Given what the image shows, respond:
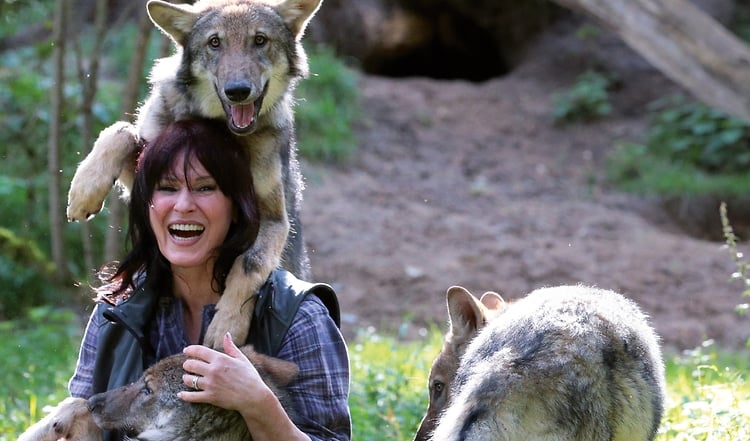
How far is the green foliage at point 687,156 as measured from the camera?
45.6 feet

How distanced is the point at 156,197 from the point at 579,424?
1.93 m

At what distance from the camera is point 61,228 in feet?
31.4

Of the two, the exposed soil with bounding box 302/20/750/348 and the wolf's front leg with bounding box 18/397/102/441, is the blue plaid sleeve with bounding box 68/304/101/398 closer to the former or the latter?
the wolf's front leg with bounding box 18/397/102/441

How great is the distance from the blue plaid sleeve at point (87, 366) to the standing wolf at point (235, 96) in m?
0.70

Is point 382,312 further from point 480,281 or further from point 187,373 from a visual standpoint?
point 187,373

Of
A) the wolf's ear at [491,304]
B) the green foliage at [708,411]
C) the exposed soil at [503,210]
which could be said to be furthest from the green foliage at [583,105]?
the wolf's ear at [491,304]

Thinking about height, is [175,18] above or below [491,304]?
above

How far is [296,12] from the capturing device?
5.37m

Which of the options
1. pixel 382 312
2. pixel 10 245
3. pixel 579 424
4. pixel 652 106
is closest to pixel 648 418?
pixel 579 424

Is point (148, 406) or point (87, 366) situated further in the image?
point (87, 366)

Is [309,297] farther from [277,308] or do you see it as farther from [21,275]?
[21,275]

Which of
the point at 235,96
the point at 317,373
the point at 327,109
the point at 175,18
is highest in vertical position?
the point at 175,18

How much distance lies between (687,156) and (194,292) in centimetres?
1147

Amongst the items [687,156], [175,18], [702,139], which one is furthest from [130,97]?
[702,139]
